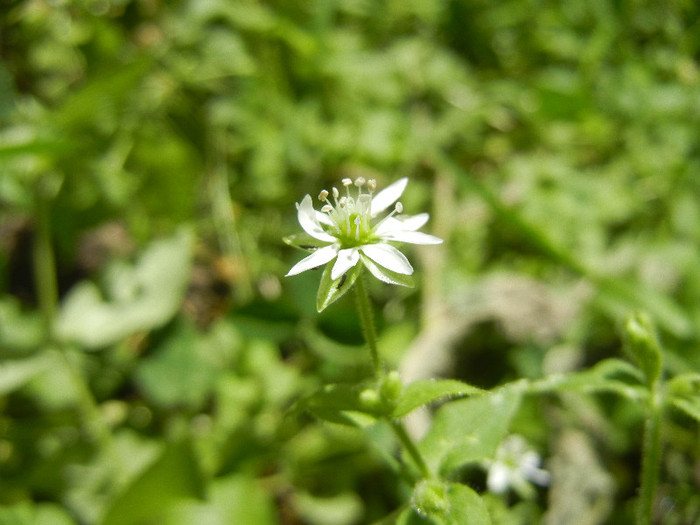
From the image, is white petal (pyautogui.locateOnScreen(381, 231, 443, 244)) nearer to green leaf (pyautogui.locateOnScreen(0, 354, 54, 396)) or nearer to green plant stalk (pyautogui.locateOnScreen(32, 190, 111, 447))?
green plant stalk (pyautogui.locateOnScreen(32, 190, 111, 447))

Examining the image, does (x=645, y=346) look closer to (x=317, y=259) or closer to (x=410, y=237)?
(x=410, y=237)

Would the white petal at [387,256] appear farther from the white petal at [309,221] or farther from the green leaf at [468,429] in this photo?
the green leaf at [468,429]

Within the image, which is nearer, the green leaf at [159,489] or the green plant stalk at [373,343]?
the green plant stalk at [373,343]

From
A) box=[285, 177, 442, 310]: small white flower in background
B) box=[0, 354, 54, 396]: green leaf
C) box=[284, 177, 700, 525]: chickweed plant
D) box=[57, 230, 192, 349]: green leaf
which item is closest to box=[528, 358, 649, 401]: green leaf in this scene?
box=[284, 177, 700, 525]: chickweed plant

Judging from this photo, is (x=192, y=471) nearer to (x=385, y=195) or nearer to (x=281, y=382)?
(x=281, y=382)

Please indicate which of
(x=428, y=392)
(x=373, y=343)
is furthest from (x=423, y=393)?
(x=373, y=343)

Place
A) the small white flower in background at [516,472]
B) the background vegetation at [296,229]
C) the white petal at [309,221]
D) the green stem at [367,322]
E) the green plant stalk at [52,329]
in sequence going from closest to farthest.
A: 1. the green stem at [367,322]
2. the white petal at [309,221]
3. the small white flower in background at [516,472]
4. the background vegetation at [296,229]
5. the green plant stalk at [52,329]

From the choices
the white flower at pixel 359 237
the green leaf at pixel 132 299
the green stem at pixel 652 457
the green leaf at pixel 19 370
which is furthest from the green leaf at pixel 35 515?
the green stem at pixel 652 457
